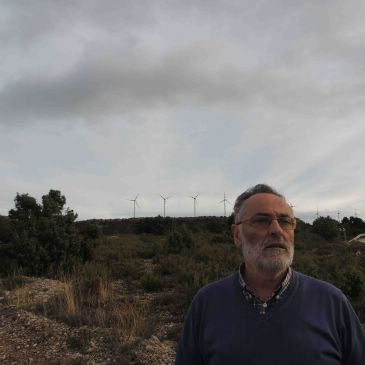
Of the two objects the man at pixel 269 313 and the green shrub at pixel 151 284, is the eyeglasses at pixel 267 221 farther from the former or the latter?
the green shrub at pixel 151 284

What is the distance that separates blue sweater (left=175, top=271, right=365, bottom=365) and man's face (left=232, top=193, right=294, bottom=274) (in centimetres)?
14

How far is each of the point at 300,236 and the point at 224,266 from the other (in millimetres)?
28459

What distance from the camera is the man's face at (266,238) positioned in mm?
2623

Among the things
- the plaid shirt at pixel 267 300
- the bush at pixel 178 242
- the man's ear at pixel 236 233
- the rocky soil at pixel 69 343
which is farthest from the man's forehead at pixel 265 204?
the bush at pixel 178 242

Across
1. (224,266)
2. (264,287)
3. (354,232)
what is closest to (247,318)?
(264,287)

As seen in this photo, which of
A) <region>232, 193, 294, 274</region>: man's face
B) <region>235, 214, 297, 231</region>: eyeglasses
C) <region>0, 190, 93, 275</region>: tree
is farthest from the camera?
<region>0, 190, 93, 275</region>: tree

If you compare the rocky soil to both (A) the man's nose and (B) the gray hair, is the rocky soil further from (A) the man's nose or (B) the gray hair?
(A) the man's nose

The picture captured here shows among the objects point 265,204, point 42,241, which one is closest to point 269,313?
point 265,204

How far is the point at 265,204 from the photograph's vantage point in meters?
2.78

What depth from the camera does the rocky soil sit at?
732cm

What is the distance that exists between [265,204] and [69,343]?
6397 mm

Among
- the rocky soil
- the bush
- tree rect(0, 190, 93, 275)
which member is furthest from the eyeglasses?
the bush

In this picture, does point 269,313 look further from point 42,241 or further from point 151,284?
point 42,241

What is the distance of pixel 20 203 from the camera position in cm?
1969
